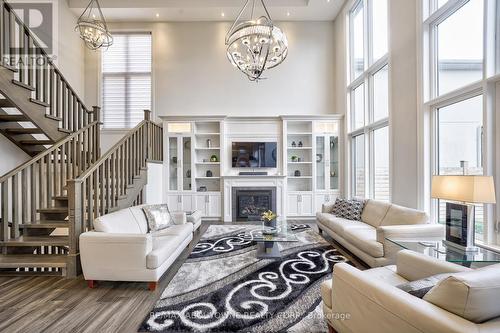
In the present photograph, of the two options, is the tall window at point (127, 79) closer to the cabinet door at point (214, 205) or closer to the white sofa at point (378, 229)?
the cabinet door at point (214, 205)

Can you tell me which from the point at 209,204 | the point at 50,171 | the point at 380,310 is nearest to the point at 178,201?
the point at 209,204

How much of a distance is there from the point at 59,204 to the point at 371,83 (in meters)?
6.50

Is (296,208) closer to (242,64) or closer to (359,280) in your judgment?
(242,64)

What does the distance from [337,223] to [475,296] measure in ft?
10.3

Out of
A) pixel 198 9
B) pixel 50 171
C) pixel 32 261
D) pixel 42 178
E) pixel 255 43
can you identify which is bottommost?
pixel 32 261

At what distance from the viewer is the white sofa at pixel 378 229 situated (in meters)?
3.08

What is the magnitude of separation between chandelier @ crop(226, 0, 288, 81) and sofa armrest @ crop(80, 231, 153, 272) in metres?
2.79

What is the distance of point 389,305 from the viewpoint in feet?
4.48

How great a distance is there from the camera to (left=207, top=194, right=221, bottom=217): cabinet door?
21.6 ft

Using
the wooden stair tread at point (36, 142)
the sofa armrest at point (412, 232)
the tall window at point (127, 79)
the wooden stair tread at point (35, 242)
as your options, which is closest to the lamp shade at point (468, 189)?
the sofa armrest at point (412, 232)

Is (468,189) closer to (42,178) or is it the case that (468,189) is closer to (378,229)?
(378,229)

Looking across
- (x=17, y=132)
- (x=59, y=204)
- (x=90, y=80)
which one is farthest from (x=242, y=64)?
(x=90, y=80)

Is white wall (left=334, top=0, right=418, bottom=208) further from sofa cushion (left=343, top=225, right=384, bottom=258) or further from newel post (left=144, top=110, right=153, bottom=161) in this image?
newel post (left=144, top=110, right=153, bottom=161)

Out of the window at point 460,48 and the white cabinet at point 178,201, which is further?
the white cabinet at point 178,201
